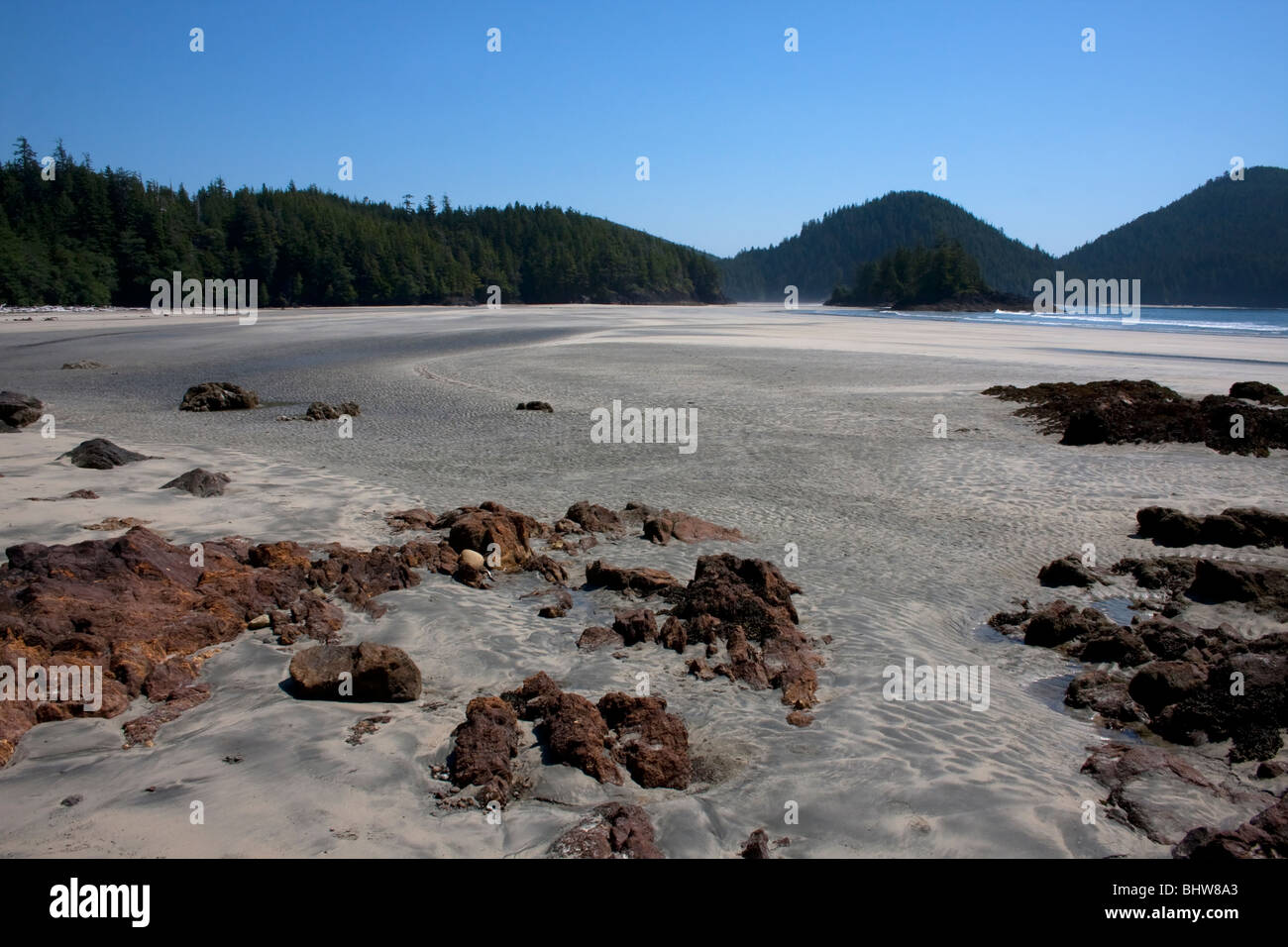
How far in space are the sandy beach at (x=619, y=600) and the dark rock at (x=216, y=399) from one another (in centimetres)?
50

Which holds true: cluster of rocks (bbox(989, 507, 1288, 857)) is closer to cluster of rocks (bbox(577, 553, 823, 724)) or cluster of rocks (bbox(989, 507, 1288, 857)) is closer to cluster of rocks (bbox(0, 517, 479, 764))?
cluster of rocks (bbox(577, 553, 823, 724))

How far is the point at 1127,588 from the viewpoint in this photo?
8.61 metres

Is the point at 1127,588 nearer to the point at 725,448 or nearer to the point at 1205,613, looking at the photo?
the point at 1205,613

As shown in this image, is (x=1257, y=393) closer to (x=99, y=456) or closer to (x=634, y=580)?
(x=634, y=580)

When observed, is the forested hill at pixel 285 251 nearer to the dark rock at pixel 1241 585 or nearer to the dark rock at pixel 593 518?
the dark rock at pixel 593 518

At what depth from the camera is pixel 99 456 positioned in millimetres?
11328

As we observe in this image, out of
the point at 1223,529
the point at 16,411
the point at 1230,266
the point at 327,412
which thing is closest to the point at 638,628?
the point at 1223,529

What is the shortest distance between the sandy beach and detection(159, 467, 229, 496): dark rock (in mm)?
289

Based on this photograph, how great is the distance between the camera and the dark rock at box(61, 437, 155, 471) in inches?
442

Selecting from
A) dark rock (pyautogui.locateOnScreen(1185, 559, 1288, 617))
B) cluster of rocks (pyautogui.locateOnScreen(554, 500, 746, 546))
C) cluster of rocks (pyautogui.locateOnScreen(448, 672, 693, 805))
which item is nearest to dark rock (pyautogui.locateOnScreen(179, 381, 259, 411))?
cluster of rocks (pyautogui.locateOnScreen(554, 500, 746, 546))

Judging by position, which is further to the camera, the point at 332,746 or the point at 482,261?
the point at 482,261

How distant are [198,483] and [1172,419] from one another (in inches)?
654
